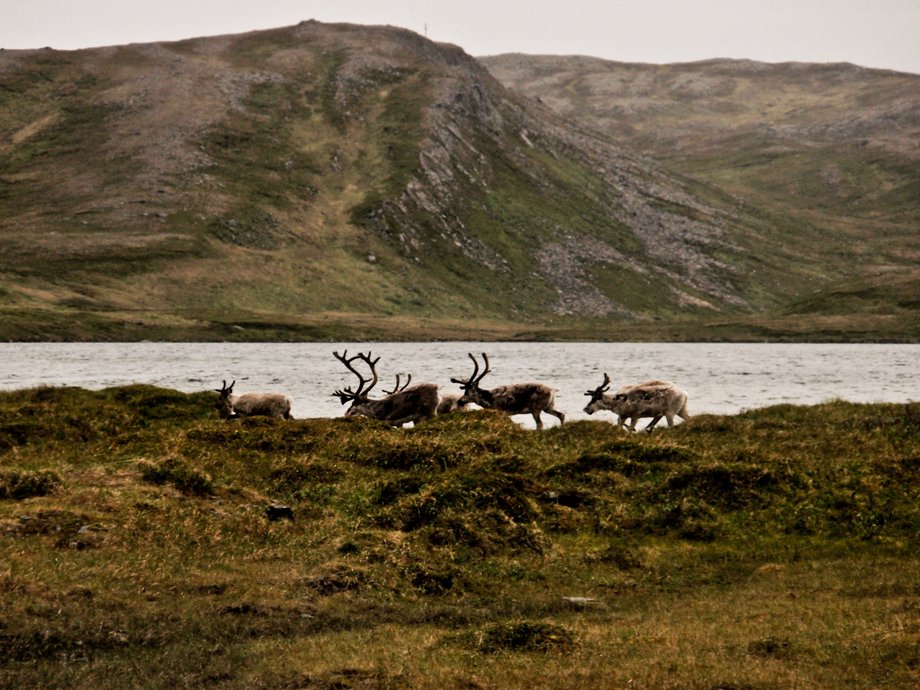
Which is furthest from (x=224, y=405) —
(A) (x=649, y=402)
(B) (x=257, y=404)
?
(A) (x=649, y=402)

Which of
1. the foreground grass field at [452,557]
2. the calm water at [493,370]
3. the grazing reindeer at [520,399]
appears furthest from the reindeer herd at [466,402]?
the calm water at [493,370]

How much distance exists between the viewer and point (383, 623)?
56.6 feet

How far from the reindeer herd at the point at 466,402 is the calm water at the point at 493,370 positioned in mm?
10212

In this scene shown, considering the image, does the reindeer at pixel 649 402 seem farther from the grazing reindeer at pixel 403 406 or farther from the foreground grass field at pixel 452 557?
the grazing reindeer at pixel 403 406

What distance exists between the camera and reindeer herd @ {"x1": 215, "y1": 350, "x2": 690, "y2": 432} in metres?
37.3

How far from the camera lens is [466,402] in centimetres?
3916

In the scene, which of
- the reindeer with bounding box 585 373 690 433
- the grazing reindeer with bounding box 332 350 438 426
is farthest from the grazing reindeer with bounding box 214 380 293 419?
the reindeer with bounding box 585 373 690 433

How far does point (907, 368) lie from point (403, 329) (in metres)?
97.5

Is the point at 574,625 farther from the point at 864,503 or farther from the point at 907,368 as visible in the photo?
the point at 907,368

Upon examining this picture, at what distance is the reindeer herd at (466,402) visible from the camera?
37281 millimetres

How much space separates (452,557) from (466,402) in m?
18.7

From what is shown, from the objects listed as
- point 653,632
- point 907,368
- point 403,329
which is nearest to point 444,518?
point 653,632

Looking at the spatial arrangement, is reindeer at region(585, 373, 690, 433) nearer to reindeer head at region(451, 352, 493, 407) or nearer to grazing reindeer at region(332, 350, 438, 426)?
reindeer head at region(451, 352, 493, 407)

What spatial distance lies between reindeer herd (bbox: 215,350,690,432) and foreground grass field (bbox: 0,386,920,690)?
16.2 feet
